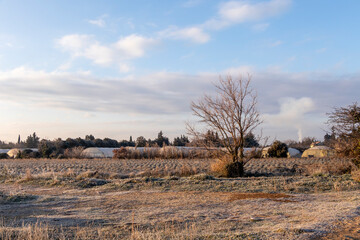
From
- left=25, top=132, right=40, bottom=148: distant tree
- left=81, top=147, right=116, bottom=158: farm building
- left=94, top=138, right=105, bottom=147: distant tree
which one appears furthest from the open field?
left=25, top=132, right=40, bottom=148: distant tree

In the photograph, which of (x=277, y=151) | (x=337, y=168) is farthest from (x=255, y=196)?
(x=277, y=151)

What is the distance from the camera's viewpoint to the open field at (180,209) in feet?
25.0

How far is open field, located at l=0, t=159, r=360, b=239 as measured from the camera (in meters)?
7.61

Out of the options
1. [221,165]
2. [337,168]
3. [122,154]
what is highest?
[122,154]

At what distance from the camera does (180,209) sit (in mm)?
10805

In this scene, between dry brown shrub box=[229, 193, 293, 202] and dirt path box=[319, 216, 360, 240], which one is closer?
dirt path box=[319, 216, 360, 240]

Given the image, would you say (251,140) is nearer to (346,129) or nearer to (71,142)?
(346,129)

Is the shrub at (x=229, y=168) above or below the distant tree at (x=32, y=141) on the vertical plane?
below

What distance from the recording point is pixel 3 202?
13.7 meters

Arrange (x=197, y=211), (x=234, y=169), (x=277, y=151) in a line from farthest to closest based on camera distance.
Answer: (x=277, y=151) < (x=234, y=169) < (x=197, y=211)

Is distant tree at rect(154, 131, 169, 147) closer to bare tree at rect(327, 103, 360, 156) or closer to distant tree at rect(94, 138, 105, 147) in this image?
distant tree at rect(94, 138, 105, 147)

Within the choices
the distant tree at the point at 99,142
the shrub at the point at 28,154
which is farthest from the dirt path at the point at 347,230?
the distant tree at the point at 99,142

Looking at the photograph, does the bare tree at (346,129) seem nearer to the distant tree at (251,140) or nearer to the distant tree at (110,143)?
the distant tree at (251,140)

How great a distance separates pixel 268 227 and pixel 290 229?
2.14 feet
